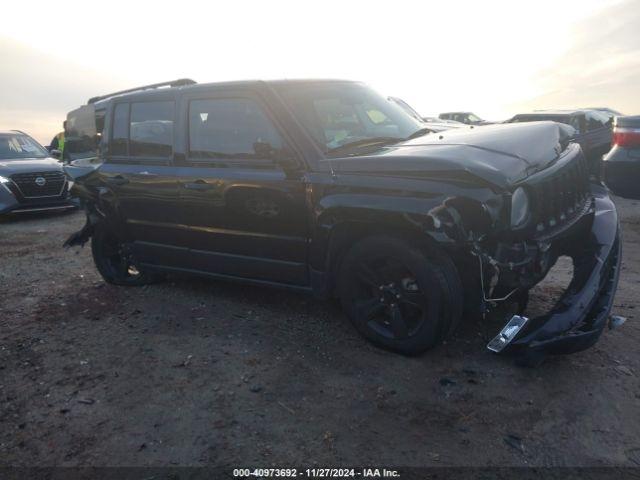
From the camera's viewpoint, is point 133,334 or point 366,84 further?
point 366,84

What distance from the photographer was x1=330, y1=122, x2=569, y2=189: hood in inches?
119

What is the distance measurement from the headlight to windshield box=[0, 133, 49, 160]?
1080 centimetres

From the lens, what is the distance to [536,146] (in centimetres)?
351

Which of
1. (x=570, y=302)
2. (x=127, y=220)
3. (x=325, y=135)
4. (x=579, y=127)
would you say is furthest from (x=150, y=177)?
(x=579, y=127)

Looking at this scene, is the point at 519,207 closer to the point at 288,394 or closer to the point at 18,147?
the point at 288,394

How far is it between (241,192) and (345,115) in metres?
1.02

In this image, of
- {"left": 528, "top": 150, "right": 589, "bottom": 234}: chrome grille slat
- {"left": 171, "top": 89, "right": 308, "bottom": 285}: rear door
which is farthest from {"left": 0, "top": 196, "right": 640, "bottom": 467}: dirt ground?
{"left": 528, "top": 150, "right": 589, "bottom": 234}: chrome grille slat

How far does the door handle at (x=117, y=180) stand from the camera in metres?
4.84

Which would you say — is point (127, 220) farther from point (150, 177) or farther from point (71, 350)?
point (71, 350)

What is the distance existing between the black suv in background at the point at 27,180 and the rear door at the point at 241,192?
7.08 metres

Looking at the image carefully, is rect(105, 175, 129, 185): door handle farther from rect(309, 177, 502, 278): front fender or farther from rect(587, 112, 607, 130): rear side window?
rect(587, 112, 607, 130): rear side window

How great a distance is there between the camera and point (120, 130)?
497cm

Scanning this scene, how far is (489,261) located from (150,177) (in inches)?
120

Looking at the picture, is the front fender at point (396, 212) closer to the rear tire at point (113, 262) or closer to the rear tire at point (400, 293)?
the rear tire at point (400, 293)
